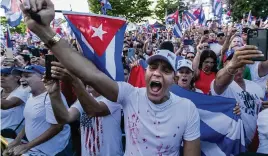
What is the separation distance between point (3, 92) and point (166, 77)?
3.43 meters

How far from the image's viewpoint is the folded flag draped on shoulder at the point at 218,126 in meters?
3.27

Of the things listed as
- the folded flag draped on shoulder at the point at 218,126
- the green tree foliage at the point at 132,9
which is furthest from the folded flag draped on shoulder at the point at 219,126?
the green tree foliage at the point at 132,9

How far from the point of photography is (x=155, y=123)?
8.50ft

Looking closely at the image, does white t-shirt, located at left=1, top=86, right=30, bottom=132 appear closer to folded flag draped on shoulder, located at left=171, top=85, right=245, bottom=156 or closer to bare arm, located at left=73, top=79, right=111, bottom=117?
bare arm, located at left=73, top=79, right=111, bottom=117

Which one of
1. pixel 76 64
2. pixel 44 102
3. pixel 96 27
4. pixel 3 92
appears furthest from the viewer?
pixel 3 92

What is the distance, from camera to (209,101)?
3.34 m

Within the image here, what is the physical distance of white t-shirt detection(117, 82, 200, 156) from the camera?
2564mm

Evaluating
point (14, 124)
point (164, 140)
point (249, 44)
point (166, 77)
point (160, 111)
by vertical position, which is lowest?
point (14, 124)

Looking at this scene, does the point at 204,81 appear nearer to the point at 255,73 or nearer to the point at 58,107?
the point at 255,73

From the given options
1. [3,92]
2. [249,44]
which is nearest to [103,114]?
[249,44]

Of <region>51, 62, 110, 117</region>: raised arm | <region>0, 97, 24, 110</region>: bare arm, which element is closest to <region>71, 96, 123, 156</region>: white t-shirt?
<region>51, 62, 110, 117</region>: raised arm

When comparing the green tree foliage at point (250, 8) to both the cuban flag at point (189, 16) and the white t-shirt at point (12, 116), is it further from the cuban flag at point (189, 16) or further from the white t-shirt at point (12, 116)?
the white t-shirt at point (12, 116)

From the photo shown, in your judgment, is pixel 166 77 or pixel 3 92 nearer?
pixel 166 77

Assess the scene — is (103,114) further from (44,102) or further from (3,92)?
(3,92)
